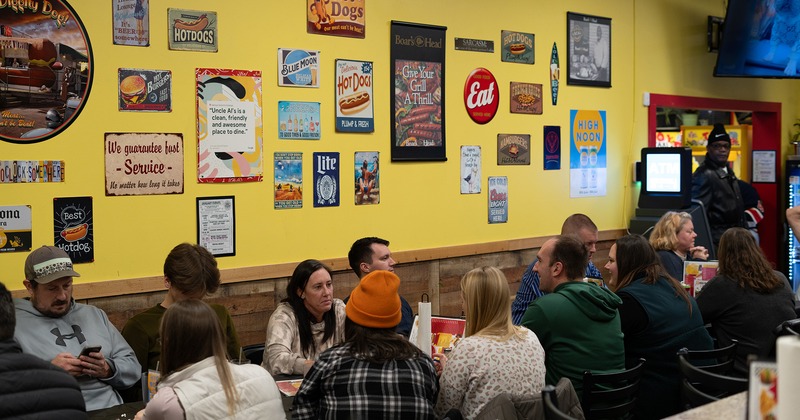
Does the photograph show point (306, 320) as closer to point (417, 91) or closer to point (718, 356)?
point (718, 356)

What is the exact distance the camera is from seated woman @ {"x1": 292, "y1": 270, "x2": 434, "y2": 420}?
3.10m

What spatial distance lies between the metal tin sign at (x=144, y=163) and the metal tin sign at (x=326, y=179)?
3.47 ft

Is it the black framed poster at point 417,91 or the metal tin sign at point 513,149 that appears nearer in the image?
the black framed poster at point 417,91

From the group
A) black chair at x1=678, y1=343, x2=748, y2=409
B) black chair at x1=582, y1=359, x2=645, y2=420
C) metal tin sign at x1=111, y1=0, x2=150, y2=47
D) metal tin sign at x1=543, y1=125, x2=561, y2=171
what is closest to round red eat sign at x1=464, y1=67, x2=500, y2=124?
metal tin sign at x1=543, y1=125, x2=561, y2=171

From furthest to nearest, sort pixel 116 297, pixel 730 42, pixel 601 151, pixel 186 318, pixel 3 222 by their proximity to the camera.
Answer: pixel 730 42 < pixel 601 151 < pixel 116 297 < pixel 3 222 < pixel 186 318

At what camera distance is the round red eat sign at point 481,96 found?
7086mm

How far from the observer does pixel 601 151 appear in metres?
8.39

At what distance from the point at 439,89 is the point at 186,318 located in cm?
432

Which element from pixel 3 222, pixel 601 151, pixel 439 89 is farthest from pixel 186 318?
pixel 601 151

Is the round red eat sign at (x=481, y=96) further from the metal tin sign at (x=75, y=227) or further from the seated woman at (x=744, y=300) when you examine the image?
the metal tin sign at (x=75, y=227)

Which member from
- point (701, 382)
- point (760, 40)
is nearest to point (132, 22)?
point (701, 382)

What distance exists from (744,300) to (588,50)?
379 cm

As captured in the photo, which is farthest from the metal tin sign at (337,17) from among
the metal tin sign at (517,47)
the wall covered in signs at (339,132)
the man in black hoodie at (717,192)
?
the man in black hoodie at (717,192)

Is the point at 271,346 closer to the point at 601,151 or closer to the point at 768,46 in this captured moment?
the point at 601,151
